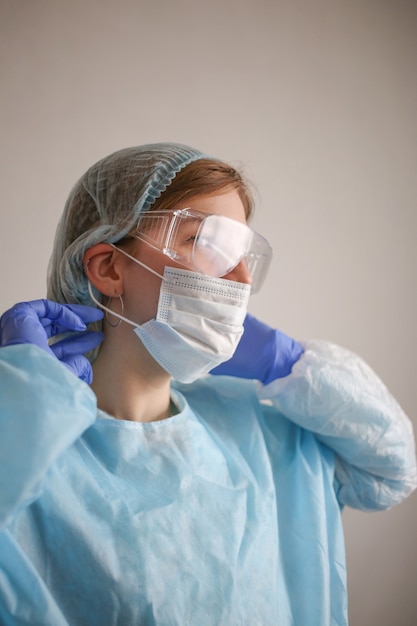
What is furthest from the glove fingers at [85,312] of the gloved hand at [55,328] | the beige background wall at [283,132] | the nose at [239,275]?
the beige background wall at [283,132]

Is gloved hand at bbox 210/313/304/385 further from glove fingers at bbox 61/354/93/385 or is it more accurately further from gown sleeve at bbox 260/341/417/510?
glove fingers at bbox 61/354/93/385

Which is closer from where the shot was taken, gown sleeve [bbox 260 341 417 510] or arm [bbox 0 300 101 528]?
arm [bbox 0 300 101 528]

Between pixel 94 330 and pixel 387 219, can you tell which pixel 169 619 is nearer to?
pixel 94 330

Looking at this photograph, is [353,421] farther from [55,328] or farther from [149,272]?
[55,328]

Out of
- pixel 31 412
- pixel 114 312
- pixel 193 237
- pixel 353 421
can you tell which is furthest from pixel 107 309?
pixel 353 421

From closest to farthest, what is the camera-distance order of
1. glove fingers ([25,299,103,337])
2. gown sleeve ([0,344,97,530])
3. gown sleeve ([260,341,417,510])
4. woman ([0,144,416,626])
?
gown sleeve ([0,344,97,530]), woman ([0,144,416,626]), glove fingers ([25,299,103,337]), gown sleeve ([260,341,417,510])

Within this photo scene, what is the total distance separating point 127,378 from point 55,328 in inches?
7.8

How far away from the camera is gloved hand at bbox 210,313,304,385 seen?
1.45 m

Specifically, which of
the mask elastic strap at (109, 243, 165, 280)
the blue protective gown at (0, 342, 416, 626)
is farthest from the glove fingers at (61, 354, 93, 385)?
the mask elastic strap at (109, 243, 165, 280)

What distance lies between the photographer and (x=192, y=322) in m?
1.17

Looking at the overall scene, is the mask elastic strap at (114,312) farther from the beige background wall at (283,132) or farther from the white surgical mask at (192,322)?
the beige background wall at (283,132)

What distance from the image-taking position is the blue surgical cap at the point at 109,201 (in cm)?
119

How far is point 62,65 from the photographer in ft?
5.11

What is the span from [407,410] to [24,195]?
1.69 metres
